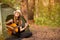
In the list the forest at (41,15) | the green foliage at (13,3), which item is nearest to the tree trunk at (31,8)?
the forest at (41,15)

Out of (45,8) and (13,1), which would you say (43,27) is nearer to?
(45,8)

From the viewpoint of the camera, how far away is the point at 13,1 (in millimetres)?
2877

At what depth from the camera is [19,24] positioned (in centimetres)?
290

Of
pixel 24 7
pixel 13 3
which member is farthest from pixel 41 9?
pixel 13 3

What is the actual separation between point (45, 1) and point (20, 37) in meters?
0.43

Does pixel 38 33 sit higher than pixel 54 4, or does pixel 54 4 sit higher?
pixel 54 4

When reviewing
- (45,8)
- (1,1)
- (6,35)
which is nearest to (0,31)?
(6,35)

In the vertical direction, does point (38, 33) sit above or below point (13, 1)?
below

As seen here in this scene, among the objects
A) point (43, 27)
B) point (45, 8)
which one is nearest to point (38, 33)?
point (43, 27)

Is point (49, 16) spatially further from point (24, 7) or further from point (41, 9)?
point (24, 7)

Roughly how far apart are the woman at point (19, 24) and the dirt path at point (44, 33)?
0.05 m

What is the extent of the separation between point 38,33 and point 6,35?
314mm

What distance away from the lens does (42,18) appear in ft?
9.64

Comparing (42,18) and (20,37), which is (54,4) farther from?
(20,37)
